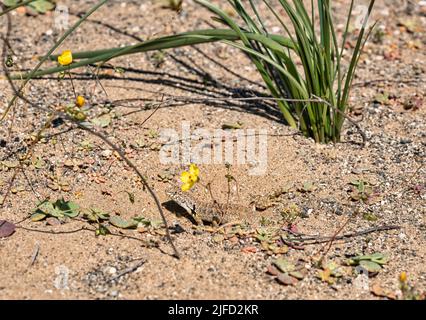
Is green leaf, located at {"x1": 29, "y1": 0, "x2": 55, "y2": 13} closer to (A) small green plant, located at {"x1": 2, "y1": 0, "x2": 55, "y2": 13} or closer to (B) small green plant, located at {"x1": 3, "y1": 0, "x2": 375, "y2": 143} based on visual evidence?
(A) small green plant, located at {"x1": 2, "y1": 0, "x2": 55, "y2": 13}

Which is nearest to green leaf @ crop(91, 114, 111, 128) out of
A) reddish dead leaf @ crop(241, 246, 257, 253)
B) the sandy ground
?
the sandy ground

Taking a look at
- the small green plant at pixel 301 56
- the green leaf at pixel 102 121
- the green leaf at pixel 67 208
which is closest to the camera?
the green leaf at pixel 67 208

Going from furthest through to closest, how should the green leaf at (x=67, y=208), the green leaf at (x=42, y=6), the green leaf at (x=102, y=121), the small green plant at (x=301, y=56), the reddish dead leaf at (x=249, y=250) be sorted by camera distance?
the green leaf at (x=42, y=6), the green leaf at (x=102, y=121), the small green plant at (x=301, y=56), the green leaf at (x=67, y=208), the reddish dead leaf at (x=249, y=250)

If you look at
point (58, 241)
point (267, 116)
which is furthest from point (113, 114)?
point (58, 241)

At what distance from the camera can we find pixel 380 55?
3512mm

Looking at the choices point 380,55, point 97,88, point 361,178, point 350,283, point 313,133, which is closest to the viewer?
point 350,283

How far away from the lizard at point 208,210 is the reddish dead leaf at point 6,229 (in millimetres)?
557

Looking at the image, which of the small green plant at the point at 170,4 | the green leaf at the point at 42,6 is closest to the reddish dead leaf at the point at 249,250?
the small green plant at the point at 170,4

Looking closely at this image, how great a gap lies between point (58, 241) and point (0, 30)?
5.51 ft

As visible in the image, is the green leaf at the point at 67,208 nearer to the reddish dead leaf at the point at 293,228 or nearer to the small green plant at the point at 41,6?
the reddish dead leaf at the point at 293,228

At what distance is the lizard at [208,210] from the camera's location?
95.7 inches

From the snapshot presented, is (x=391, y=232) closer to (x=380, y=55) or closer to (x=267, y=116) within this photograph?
(x=267, y=116)

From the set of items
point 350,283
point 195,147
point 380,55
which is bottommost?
point 350,283

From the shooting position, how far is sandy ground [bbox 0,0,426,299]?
2131 millimetres
